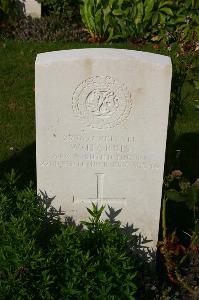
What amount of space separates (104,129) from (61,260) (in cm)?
87

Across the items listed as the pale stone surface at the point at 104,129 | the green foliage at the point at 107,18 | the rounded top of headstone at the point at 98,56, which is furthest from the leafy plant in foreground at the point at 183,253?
the green foliage at the point at 107,18

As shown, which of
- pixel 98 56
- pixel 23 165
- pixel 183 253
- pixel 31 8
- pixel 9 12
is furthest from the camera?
pixel 31 8

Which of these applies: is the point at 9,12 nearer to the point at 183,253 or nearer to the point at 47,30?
the point at 47,30

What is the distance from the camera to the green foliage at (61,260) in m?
3.52

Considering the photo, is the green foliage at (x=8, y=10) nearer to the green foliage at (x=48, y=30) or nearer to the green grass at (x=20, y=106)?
the green foliage at (x=48, y=30)

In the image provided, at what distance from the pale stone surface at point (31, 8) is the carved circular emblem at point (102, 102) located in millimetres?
5545

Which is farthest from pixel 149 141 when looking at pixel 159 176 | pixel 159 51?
pixel 159 51

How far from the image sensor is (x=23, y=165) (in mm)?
5582

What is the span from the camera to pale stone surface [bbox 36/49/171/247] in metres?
3.67

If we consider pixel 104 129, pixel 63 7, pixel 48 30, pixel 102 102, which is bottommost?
pixel 104 129

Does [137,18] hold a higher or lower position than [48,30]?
higher

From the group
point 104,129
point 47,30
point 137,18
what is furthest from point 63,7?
point 104,129

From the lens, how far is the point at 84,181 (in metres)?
4.09

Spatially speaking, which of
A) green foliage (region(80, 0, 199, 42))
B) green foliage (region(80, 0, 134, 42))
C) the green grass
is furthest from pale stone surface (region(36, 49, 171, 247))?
green foliage (region(80, 0, 134, 42))
